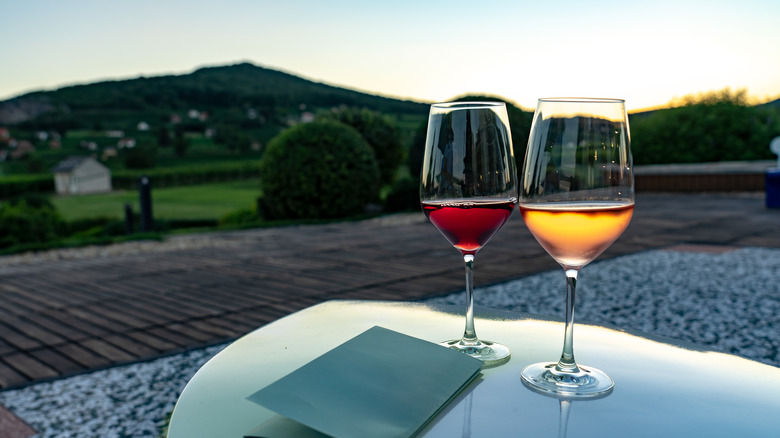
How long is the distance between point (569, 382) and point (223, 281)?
4172mm

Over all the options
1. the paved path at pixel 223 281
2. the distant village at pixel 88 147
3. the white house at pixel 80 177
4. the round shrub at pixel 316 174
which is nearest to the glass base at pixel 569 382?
the paved path at pixel 223 281

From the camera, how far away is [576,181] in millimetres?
775

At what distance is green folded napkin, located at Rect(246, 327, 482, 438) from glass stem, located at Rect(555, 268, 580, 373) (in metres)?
0.14

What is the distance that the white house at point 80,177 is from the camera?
983 inches

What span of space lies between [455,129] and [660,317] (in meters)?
3.14

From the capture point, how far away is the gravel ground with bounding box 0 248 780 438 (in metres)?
2.25

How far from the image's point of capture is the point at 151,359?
2801mm

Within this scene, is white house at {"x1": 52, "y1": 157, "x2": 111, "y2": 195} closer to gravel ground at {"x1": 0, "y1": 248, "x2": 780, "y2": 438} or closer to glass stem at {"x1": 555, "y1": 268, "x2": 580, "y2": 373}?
gravel ground at {"x1": 0, "y1": 248, "x2": 780, "y2": 438}

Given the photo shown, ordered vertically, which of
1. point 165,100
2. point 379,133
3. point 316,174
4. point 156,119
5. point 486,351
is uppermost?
point 165,100

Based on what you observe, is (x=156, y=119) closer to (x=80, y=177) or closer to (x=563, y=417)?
(x=80, y=177)

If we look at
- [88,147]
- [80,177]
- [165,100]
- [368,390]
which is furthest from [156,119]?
[368,390]

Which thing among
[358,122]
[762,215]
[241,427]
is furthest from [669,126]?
[241,427]

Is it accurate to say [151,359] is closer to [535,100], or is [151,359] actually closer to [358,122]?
[535,100]

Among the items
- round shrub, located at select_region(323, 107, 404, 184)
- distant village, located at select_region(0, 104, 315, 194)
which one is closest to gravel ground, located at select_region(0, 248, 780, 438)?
round shrub, located at select_region(323, 107, 404, 184)
